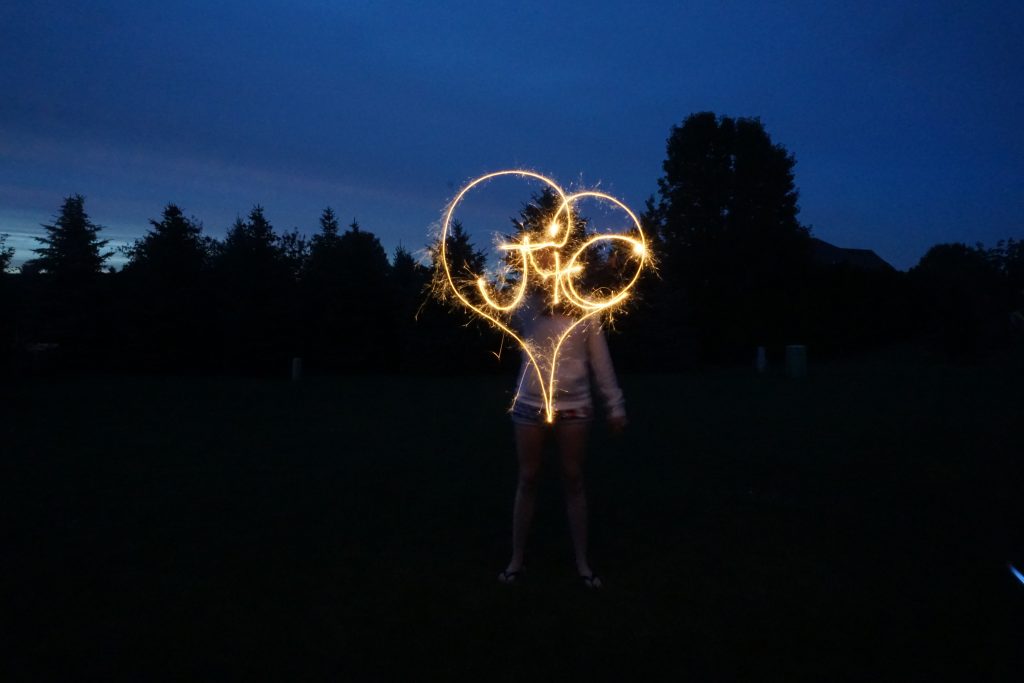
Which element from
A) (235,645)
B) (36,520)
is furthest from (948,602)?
(36,520)

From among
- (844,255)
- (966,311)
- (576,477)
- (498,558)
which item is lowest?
(498,558)

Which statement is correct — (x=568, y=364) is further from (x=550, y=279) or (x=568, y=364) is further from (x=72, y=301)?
(x=72, y=301)

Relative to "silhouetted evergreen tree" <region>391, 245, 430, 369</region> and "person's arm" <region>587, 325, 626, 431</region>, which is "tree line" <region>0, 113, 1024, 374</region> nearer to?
"silhouetted evergreen tree" <region>391, 245, 430, 369</region>

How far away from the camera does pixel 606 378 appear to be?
476cm

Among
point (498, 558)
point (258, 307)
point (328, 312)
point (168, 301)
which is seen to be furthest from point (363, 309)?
point (498, 558)

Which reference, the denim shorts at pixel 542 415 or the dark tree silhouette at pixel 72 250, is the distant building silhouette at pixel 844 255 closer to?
the dark tree silhouette at pixel 72 250

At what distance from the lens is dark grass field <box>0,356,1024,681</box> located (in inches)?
152

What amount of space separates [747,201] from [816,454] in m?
36.9

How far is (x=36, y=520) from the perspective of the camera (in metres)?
6.25

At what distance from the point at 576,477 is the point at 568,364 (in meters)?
0.66

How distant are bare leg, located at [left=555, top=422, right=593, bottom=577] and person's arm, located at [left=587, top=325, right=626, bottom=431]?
168 millimetres

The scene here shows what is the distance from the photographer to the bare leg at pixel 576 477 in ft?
15.2

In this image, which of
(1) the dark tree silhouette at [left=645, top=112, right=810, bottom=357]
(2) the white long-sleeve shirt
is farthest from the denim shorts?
(1) the dark tree silhouette at [left=645, top=112, right=810, bottom=357]

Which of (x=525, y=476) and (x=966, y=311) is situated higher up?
(x=966, y=311)
